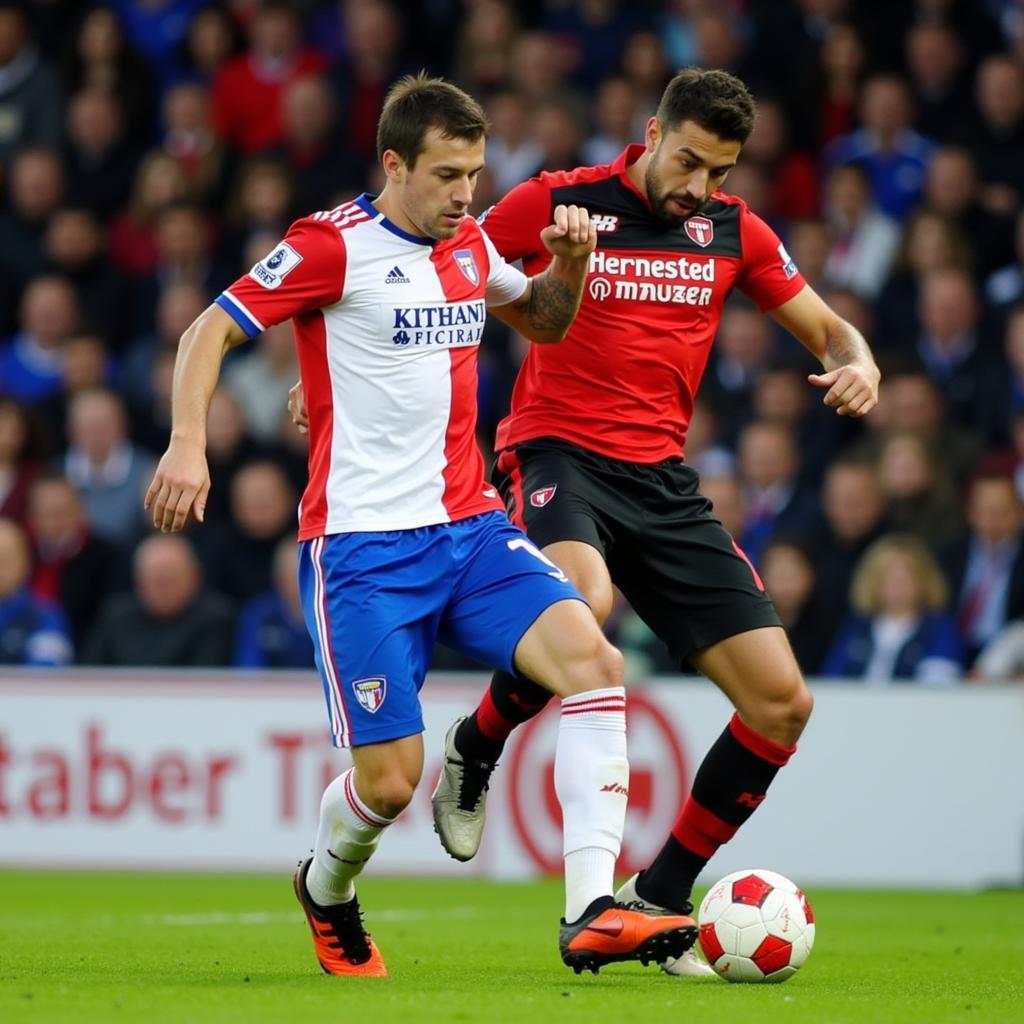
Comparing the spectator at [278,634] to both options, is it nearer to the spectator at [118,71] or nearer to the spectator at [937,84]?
the spectator at [118,71]

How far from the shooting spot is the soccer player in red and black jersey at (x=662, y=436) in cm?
711

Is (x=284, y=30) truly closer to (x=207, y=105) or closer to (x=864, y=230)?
(x=207, y=105)

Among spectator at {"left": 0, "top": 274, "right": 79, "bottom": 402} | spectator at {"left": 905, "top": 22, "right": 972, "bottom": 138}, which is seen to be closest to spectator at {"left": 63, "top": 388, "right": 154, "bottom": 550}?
spectator at {"left": 0, "top": 274, "right": 79, "bottom": 402}

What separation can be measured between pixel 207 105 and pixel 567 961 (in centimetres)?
1162

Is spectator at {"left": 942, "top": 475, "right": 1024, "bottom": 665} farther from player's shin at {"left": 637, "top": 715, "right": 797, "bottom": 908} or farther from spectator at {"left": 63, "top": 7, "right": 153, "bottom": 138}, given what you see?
spectator at {"left": 63, "top": 7, "right": 153, "bottom": 138}

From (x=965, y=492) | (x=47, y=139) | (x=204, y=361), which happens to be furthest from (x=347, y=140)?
(x=204, y=361)

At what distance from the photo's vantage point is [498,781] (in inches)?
465

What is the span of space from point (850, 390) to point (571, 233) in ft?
3.38

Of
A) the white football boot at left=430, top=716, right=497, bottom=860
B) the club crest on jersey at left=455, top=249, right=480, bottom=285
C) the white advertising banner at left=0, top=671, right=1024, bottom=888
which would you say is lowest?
the white advertising banner at left=0, top=671, right=1024, bottom=888

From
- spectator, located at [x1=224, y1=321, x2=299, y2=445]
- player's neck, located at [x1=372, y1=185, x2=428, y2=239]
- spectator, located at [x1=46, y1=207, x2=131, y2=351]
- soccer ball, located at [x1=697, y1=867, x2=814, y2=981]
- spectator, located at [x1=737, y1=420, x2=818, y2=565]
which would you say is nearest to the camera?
player's neck, located at [x1=372, y1=185, x2=428, y2=239]

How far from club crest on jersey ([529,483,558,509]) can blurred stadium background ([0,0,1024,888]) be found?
Result: 4726mm

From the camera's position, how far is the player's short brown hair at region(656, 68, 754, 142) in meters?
7.05

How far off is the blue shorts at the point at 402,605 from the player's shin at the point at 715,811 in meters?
1.03

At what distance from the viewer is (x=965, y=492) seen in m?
12.7
